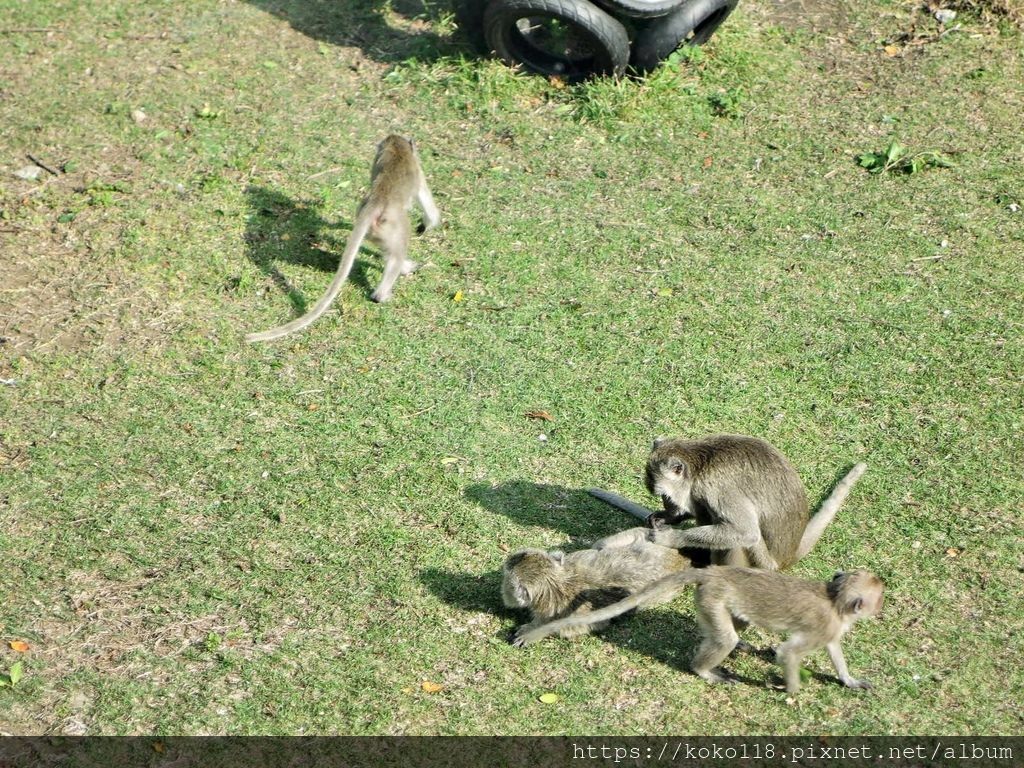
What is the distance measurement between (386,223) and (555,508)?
3397 mm

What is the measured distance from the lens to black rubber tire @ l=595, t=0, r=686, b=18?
11.6 m

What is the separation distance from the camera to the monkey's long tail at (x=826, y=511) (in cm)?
697

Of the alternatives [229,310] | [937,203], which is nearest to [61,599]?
[229,310]

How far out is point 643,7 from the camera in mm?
11609

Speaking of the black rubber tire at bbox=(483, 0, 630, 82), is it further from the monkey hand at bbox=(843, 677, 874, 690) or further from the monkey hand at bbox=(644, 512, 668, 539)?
the monkey hand at bbox=(843, 677, 874, 690)

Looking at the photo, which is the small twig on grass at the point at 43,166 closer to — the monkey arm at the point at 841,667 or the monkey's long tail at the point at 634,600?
the monkey's long tail at the point at 634,600

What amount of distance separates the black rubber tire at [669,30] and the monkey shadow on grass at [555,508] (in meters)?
6.39

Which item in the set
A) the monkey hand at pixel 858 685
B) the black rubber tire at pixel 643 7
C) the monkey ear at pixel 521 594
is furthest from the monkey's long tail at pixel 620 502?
the black rubber tire at pixel 643 7

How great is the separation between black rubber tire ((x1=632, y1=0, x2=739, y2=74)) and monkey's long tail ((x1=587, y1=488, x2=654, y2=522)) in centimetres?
638

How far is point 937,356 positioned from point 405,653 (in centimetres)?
521

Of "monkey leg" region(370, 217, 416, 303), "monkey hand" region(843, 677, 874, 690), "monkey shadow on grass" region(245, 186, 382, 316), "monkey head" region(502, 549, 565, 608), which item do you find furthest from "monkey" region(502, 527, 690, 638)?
"monkey shadow on grass" region(245, 186, 382, 316)

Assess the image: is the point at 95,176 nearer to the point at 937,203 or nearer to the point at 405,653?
the point at 405,653

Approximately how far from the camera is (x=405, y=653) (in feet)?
21.4

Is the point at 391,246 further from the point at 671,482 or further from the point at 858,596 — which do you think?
the point at 858,596
